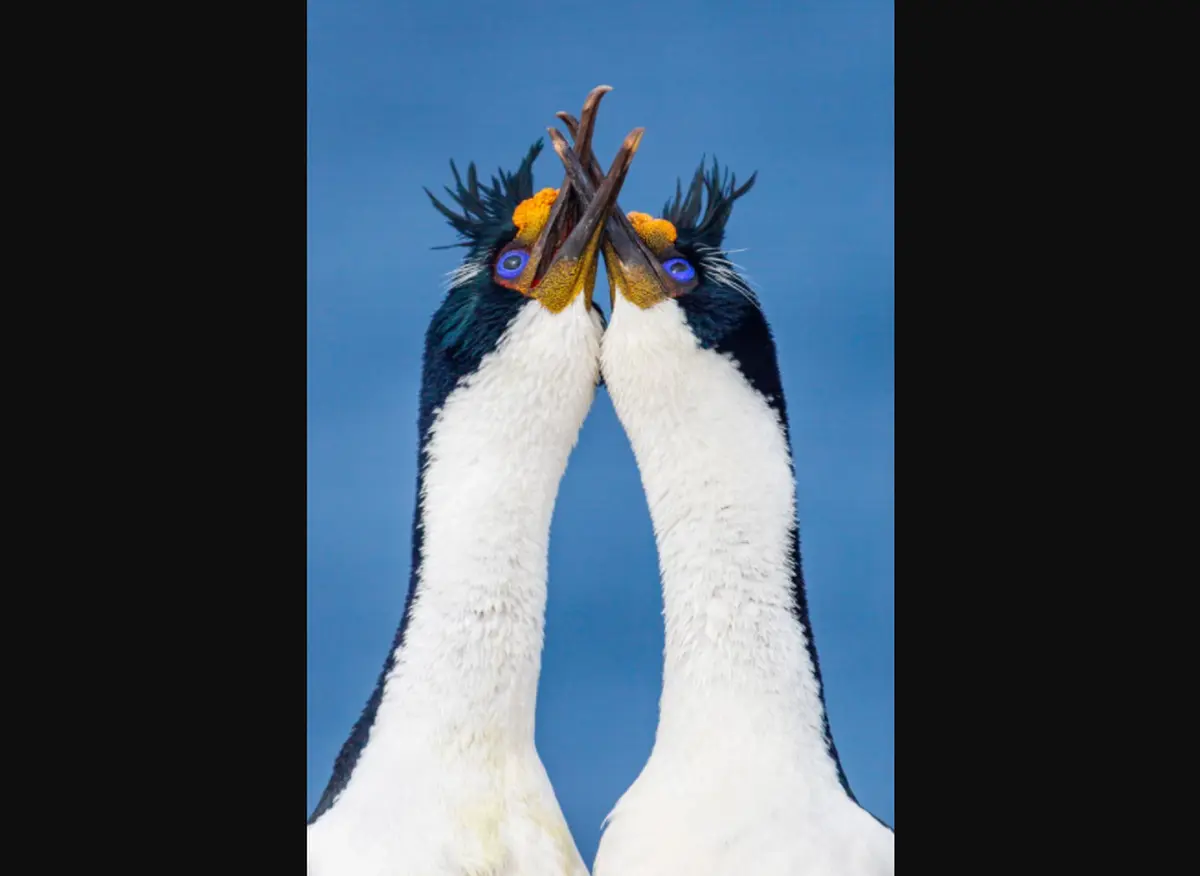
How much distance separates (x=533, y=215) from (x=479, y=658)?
129 cm

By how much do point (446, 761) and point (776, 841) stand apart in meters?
0.86

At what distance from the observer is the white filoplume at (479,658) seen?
4137 millimetres

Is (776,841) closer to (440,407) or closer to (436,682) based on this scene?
(436,682)

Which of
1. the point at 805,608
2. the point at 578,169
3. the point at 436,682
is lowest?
the point at 436,682

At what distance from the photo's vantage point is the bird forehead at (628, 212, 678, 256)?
468cm

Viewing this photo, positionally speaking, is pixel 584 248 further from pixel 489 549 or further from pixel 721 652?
pixel 721 652

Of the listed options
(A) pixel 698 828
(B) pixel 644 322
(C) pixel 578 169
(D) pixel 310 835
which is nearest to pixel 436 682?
(D) pixel 310 835

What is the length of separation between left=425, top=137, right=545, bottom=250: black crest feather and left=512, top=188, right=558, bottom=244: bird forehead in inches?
1.1

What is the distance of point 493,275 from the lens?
15.1 ft

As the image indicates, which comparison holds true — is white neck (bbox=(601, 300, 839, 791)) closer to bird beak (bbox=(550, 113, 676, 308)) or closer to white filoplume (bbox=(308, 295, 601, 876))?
bird beak (bbox=(550, 113, 676, 308))

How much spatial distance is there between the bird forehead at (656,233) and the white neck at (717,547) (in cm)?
20

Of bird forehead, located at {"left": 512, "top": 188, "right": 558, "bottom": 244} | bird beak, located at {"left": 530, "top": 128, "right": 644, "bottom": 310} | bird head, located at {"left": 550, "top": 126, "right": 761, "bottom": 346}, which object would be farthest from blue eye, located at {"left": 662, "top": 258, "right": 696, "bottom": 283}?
bird forehead, located at {"left": 512, "top": 188, "right": 558, "bottom": 244}

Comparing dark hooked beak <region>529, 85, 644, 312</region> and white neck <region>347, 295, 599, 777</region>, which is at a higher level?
dark hooked beak <region>529, 85, 644, 312</region>

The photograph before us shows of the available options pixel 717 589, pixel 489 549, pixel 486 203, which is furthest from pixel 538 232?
pixel 717 589
